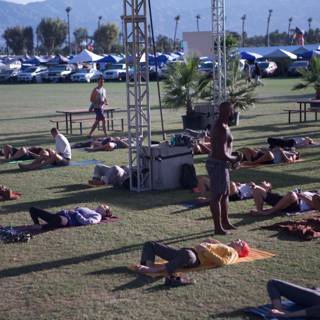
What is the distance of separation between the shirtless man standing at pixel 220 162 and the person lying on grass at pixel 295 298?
3.07 meters

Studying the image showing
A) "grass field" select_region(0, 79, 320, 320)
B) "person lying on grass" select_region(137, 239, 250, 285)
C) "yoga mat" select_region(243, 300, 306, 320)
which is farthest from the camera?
"person lying on grass" select_region(137, 239, 250, 285)

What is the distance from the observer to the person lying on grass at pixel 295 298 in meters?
5.90

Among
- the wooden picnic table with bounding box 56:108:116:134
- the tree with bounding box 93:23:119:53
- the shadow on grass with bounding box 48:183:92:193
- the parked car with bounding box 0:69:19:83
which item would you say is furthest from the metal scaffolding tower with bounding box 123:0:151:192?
the tree with bounding box 93:23:119:53

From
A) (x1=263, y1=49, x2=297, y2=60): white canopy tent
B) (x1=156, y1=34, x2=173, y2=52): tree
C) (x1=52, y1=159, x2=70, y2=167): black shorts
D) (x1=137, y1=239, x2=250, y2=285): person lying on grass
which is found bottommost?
(x1=52, y1=159, x2=70, y2=167): black shorts

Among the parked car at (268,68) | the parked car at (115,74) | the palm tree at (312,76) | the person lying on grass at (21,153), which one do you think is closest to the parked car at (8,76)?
the parked car at (115,74)

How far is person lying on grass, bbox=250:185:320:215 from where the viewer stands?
1041cm

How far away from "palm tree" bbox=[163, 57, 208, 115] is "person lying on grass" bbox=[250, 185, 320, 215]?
43.8ft

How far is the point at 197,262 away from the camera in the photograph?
773 cm

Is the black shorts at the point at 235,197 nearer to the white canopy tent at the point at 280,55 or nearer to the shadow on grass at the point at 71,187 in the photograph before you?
the shadow on grass at the point at 71,187

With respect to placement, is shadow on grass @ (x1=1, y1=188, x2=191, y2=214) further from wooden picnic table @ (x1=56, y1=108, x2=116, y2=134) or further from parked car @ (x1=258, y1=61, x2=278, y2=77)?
parked car @ (x1=258, y1=61, x2=278, y2=77)

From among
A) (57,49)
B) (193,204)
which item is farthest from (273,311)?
(57,49)

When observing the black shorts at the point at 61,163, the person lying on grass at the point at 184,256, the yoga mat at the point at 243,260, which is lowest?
the black shorts at the point at 61,163

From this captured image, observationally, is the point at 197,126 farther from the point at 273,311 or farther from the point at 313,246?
the point at 273,311

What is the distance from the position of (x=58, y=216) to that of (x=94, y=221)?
535 mm
